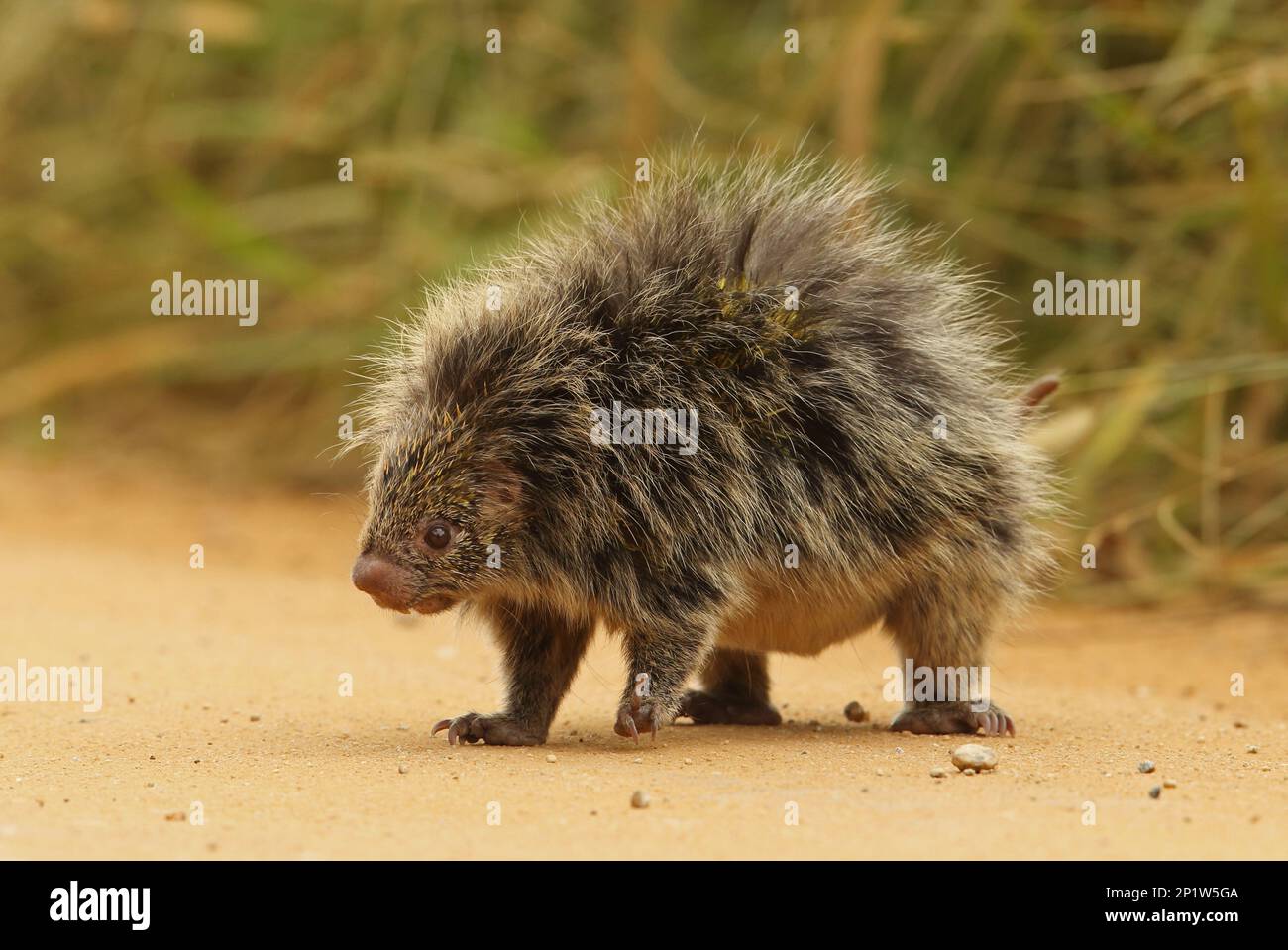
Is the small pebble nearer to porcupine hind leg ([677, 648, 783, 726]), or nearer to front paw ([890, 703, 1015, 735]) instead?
front paw ([890, 703, 1015, 735])

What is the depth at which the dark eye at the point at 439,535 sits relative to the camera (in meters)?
6.42

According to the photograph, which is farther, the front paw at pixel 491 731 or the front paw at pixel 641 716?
the front paw at pixel 491 731

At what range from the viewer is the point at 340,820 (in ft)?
16.8

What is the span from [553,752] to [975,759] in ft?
5.24

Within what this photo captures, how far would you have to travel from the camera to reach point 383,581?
6.35 meters

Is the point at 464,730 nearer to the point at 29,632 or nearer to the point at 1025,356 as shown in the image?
the point at 29,632

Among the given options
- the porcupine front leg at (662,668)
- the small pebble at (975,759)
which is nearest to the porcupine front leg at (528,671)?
the porcupine front leg at (662,668)

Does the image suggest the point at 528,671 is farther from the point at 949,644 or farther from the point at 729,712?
the point at 949,644

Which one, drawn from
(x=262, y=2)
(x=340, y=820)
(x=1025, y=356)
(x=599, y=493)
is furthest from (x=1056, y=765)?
(x=262, y=2)

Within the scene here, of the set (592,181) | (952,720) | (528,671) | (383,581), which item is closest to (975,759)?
(952,720)

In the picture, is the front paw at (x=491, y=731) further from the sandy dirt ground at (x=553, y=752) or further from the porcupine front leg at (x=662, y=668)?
the porcupine front leg at (x=662, y=668)

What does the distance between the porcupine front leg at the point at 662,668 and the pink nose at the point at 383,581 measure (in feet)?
2.93

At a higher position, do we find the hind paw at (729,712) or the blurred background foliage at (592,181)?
the blurred background foliage at (592,181)

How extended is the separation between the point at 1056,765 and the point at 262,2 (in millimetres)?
12857
